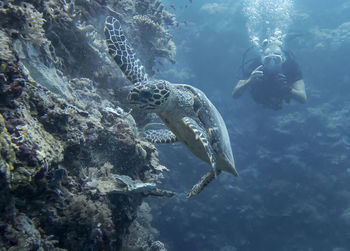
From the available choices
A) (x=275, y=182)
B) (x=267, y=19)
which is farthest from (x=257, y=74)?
(x=267, y=19)

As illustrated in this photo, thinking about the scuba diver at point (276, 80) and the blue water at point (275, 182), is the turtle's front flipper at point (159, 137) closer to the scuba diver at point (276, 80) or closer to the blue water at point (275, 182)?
the scuba diver at point (276, 80)

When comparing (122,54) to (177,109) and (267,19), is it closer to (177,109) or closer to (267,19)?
(177,109)

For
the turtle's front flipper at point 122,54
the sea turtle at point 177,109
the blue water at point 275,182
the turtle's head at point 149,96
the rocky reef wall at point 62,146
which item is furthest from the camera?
the blue water at point 275,182

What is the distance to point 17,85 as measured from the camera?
1.97 metres

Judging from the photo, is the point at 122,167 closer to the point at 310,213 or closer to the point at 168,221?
the point at 168,221

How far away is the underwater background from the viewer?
6.84ft

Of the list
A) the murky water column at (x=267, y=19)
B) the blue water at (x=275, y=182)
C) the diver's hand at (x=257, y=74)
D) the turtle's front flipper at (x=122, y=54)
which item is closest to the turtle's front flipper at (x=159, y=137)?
the turtle's front flipper at (x=122, y=54)

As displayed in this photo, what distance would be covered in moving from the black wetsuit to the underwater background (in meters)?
3.69

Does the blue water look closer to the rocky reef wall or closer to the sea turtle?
the rocky reef wall

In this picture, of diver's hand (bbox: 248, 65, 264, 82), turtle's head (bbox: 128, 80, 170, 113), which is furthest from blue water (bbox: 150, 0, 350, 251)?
turtle's head (bbox: 128, 80, 170, 113)

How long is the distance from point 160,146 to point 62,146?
923cm

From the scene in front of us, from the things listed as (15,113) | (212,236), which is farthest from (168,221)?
(15,113)

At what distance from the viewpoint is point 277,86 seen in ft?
29.6

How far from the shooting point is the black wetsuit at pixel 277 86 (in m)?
9.03
